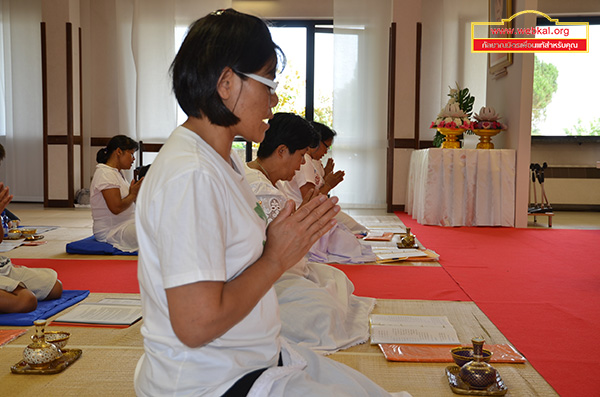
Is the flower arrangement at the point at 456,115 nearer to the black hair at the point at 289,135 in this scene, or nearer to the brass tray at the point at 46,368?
the black hair at the point at 289,135

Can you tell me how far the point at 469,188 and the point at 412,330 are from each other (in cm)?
387

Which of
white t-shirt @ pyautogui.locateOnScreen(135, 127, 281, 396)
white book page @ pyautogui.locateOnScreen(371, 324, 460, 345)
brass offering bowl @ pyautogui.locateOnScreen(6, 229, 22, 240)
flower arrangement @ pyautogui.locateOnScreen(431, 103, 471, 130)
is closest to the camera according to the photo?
white t-shirt @ pyautogui.locateOnScreen(135, 127, 281, 396)

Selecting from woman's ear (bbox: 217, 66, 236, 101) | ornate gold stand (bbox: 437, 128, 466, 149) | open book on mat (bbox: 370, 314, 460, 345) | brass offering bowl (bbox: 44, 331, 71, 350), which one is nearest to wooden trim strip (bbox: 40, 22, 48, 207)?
ornate gold stand (bbox: 437, 128, 466, 149)

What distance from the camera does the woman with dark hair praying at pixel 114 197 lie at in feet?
14.3

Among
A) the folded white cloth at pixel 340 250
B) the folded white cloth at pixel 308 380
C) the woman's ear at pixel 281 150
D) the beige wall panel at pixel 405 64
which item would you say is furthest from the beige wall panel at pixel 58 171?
the folded white cloth at pixel 308 380

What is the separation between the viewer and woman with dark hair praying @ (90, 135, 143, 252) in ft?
14.3

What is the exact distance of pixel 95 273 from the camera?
3684 mm

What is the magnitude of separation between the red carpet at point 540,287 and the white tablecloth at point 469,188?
0.29m

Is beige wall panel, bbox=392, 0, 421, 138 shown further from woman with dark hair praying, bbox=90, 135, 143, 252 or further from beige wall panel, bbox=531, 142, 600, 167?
woman with dark hair praying, bbox=90, 135, 143, 252

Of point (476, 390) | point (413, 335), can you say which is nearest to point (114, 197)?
point (413, 335)

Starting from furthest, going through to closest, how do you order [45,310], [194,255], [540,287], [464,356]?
[540,287] → [45,310] → [464,356] → [194,255]

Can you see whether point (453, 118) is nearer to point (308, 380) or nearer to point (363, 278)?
point (363, 278)

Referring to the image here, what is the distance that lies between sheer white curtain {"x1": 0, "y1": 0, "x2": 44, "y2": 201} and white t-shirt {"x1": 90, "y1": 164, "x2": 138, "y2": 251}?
4631 millimetres

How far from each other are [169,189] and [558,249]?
13.9 ft
